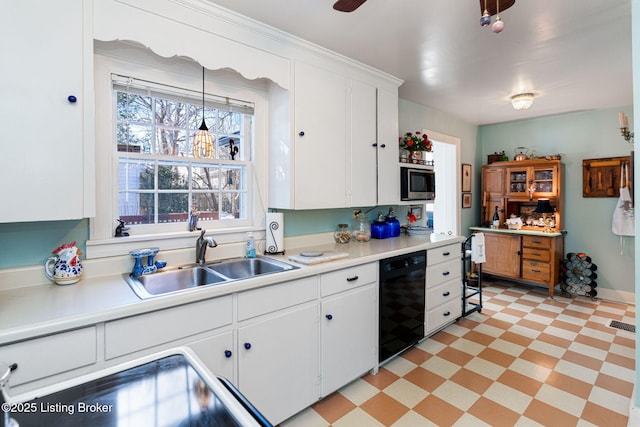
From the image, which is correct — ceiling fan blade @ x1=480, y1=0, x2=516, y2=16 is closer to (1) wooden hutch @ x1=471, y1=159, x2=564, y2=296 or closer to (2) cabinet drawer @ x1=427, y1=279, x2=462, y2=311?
(2) cabinet drawer @ x1=427, y1=279, x2=462, y2=311

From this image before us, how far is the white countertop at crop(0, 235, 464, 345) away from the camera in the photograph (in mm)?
1142

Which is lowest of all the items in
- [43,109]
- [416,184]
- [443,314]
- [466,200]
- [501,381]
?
[501,381]

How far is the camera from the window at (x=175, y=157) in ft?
6.42

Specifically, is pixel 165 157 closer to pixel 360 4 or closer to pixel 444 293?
pixel 360 4

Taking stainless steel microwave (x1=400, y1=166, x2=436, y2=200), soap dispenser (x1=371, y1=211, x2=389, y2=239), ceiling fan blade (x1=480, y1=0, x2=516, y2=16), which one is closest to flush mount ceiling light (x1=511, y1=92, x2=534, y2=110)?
stainless steel microwave (x1=400, y1=166, x2=436, y2=200)

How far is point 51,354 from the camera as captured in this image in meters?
1.16

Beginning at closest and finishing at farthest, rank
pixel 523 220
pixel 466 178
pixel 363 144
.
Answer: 1. pixel 363 144
2. pixel 523 220
3. pixel 466 178

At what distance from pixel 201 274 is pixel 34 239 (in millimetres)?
836

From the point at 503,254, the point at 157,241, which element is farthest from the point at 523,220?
the point at 157,241

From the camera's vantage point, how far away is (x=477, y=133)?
16.6 feet

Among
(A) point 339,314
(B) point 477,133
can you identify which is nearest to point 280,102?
(A) point 339,314

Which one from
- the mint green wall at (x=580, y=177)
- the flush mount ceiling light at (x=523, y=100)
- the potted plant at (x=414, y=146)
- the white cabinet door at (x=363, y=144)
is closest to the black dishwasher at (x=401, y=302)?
the white cabinet door at (x=363, y=144)

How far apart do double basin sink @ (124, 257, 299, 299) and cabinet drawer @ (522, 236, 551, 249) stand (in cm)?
363

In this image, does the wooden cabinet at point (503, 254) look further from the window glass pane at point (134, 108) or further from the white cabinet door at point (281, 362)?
the window glass pane at point (134, 108)
